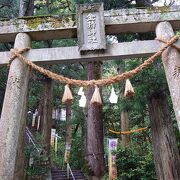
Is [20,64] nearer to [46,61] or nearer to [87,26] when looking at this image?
[46,61]

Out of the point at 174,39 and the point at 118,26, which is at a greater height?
the point at 118,26

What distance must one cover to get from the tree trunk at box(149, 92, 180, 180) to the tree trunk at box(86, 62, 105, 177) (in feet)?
11.1

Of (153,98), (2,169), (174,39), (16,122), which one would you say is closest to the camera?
(2,169)

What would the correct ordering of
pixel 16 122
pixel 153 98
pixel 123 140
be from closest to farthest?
Result: pixel 16 122
pixel 153 98
pixel 123 140

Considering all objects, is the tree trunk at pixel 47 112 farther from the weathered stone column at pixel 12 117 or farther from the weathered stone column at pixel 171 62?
the weathered stone column at pixel 171 62

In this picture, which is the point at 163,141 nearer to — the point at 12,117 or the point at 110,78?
the point at 110,78

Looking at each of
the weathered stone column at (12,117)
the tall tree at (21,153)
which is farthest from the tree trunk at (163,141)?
the tall tree at (21,153)

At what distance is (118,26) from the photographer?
4414 millimetres

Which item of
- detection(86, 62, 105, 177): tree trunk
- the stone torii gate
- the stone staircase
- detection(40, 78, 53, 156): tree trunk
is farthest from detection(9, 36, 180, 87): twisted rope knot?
the stone staircase

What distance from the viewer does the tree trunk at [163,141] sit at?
5207 mm

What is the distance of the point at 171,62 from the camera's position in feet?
12.8

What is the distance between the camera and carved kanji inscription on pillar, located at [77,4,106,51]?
4.16 m

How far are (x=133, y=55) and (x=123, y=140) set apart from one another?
8835 mm

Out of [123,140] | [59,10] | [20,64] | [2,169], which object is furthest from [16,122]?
[59,10]
